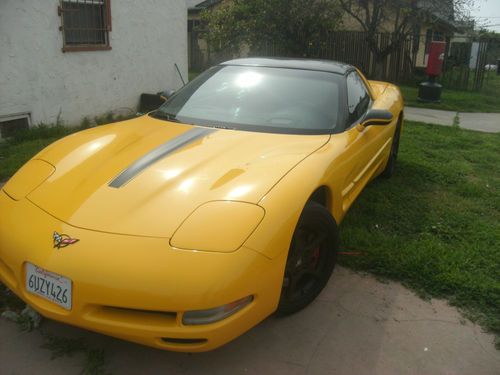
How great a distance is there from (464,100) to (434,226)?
31.5ft

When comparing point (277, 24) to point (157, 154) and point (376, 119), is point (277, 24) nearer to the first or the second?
point (376, 119)

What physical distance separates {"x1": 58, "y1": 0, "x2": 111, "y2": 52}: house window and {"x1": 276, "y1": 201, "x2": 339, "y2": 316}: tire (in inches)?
216

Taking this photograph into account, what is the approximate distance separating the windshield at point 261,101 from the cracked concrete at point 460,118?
6.01 metres

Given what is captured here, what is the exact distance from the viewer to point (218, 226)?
2.12 m

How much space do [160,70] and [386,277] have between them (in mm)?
6882

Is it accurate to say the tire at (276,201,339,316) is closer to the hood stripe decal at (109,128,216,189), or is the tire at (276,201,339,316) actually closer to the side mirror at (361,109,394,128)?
the hood stripe decal at (109,128,216,189)

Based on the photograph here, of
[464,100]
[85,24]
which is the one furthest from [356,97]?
[464,100]

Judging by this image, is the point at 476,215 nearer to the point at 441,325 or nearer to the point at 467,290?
the point at 467,290

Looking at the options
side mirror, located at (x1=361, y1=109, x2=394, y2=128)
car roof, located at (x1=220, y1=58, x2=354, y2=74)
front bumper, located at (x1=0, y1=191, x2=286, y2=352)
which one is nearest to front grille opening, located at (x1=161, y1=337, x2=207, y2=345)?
front bumper, located at (x1=0, y1=191, x2=286, y2=352)

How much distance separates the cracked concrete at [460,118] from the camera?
890cm

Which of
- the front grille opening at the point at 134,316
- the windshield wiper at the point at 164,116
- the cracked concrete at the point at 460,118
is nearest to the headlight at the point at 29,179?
the front grille opening at the point at 134,316

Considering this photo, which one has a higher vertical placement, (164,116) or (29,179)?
(164,116)

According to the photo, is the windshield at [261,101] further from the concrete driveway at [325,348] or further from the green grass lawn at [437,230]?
the concrete driveway at [325,348]

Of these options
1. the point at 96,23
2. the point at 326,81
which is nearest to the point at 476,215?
the point at 326,81
